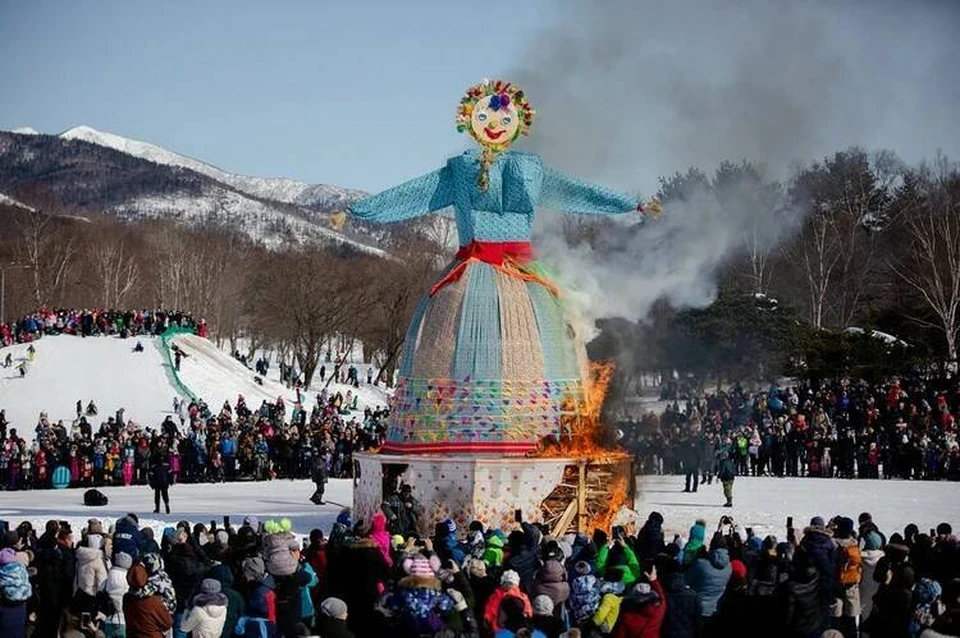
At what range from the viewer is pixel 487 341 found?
2277 centimetres

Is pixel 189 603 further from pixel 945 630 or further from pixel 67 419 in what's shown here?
pixel 67 419

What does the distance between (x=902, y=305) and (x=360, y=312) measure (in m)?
38.9

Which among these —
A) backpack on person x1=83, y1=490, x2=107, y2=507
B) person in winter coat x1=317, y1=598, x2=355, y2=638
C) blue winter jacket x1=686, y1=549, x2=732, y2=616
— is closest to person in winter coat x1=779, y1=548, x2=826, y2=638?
blue winter jacket x1=686, y1=549, x2=732, y2=616

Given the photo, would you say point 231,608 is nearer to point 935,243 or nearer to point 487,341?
point 487,341

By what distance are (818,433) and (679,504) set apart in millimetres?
7590

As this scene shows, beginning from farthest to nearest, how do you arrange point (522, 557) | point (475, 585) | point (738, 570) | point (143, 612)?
point (522, 557), point (738, 570), point (475, 585), point (143, 612)

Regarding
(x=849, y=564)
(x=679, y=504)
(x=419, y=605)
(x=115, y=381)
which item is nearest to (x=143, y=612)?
(x=419, y=605)

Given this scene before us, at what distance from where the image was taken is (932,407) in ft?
113

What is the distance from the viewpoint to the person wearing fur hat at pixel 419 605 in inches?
456

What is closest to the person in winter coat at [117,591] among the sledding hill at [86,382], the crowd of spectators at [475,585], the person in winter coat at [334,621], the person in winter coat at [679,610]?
the crowd of spectators at [475,585]

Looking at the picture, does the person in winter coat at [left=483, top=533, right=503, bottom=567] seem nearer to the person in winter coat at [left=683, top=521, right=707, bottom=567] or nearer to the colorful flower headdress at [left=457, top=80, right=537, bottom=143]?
the person in winter coat at [left=683, top=521, right=707, bottom=567]

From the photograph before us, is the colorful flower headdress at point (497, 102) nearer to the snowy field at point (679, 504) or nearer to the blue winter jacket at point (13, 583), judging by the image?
the snowy field at point (679, 504)

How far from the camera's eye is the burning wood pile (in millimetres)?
22234

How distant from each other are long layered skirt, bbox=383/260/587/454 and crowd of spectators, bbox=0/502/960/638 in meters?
5.96
